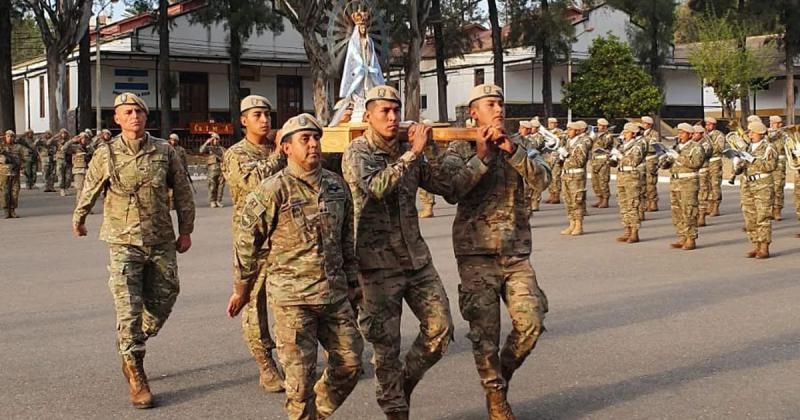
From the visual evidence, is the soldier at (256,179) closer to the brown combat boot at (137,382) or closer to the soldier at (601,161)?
the brown combat boot at (137,382)

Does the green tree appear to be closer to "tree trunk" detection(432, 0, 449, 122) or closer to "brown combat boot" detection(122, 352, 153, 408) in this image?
"tree trunk" detection(432, 0, 449, 122)

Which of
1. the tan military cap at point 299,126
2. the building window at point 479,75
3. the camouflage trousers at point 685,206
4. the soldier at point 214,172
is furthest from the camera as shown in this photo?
the building window at point 479,75

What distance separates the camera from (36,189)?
30.9 m

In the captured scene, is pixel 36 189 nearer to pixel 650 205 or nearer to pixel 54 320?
pixel 650 205

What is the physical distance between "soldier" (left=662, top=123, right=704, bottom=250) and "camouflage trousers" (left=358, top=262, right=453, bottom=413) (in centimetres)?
1004

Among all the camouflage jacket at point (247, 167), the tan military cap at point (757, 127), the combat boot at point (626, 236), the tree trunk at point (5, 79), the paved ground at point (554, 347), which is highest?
the tree trunk at point (5, 79)

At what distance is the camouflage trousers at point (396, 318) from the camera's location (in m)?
5.91

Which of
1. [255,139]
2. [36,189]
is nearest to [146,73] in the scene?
[36,189]

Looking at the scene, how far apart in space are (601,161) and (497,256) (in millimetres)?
16256

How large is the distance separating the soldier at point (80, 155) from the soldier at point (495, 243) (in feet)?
58.3

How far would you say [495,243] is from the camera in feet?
20.7

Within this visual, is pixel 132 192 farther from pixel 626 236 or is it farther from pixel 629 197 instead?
pixel 629 197

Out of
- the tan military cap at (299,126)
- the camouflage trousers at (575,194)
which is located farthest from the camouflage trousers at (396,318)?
the camouflage trousers at (575,194)

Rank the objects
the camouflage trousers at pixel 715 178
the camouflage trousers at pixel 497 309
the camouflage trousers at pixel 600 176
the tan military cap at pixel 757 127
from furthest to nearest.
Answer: the camouflage trousers at pixel 600 176 → the camouflage trousers at pixel 715 178 → the tan military cap at pixel 757 127 → the camouflage trousers at pixel 497 309
